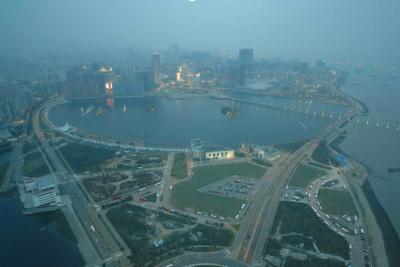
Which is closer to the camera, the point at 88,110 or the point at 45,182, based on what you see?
the point at 45,182

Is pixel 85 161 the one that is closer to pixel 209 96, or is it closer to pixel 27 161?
pixel 27 161

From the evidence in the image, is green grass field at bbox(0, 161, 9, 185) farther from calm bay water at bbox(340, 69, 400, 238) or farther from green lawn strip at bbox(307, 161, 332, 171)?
calm bay water at bbox(340, 69, 400, 238)

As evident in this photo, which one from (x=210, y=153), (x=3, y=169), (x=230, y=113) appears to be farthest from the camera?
(x=230, y=113)

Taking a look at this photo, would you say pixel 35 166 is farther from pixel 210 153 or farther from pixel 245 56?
pixel 245 56

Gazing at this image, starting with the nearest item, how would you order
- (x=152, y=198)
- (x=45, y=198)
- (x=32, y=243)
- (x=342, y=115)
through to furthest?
(x=32, y=243), (x=45, y=198), (x=152, y=198), (x=342, y=115)

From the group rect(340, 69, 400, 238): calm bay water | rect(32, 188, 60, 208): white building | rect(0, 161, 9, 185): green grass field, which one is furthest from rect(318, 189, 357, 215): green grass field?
rect(0, 161, 9, 185): green grass field

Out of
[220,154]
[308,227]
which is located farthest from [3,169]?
[308,227]

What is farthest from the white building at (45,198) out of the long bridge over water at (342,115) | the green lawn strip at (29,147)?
the long bridge over water at (342,115)
